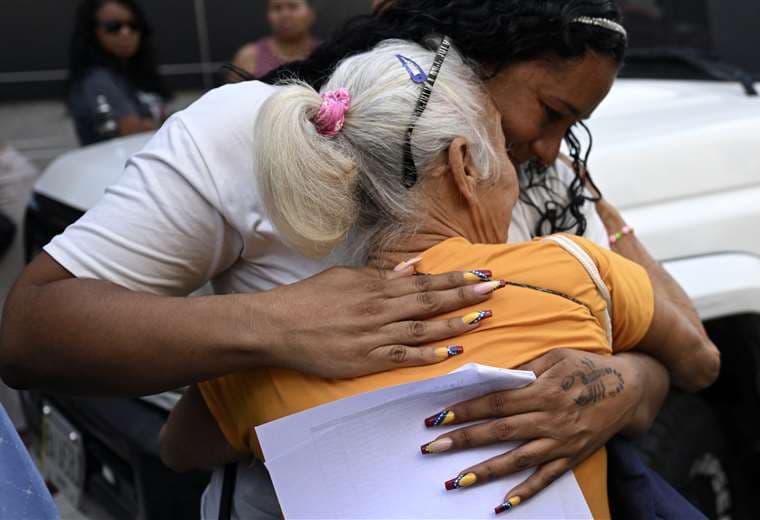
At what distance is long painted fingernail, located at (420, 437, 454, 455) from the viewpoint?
54.9 inches

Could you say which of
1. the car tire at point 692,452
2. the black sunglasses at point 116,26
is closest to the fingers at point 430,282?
the car tire at point 692,452

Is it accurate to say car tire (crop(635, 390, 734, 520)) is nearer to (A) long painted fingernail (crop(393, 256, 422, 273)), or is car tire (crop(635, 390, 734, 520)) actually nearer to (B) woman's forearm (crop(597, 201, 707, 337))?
(B) woman's forearm (crop(597, 201, 707, 337))

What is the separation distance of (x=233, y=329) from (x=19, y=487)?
0.43 metres

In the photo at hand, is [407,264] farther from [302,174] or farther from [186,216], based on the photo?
[186,216]

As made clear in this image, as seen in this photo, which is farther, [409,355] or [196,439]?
[196,439]

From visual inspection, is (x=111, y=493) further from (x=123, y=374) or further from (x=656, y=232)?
(x=656, y=232)

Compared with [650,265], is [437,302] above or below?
above

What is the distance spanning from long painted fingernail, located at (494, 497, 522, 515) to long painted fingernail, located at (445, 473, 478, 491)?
0.05m

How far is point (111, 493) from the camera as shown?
9.21 feet

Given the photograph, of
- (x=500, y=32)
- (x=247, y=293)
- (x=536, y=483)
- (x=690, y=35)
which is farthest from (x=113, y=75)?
(x=536, y=483)

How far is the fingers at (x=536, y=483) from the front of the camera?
55.4 inches

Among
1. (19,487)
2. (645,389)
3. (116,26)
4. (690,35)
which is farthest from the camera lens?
(116,26)

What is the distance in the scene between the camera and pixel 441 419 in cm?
141

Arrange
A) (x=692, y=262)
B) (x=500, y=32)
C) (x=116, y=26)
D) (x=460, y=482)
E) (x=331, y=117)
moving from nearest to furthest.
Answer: (x=460, y=482), (x=331, y=117), (x=500, y=32), (x=692, y=262), (x=116, y=26)
